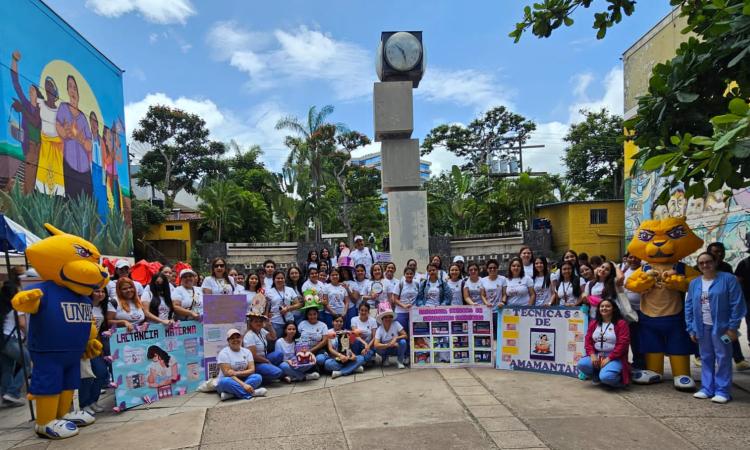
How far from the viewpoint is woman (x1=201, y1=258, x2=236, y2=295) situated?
6.63m

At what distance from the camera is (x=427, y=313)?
682 cm

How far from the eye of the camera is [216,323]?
20.4ft

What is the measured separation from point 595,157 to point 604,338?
26745 millimetres

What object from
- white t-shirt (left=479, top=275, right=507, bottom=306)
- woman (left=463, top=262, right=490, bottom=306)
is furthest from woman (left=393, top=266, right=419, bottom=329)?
white t-shirt (left=479, top=275, right=507, bottom=306)

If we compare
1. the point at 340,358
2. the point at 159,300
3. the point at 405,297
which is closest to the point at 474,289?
the point at 405,297

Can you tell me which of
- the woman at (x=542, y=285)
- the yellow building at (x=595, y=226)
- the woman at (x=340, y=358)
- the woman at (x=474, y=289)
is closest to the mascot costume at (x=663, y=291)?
the woman at (x=542, y=285)

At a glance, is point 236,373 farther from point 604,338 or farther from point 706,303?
point 706,303

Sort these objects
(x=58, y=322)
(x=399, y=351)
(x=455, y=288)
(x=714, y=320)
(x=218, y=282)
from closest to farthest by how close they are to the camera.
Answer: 1. (x=58, y=322)
2. (x=714, y=320)
3. (x=218, y=282)
4. (x=399, y=351)
5. (x=455, y=288)

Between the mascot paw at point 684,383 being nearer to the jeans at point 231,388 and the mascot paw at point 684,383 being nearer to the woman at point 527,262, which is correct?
the woman at point 527,262

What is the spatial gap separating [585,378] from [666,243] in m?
1.83

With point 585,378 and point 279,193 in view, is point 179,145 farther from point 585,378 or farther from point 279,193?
point 585,378

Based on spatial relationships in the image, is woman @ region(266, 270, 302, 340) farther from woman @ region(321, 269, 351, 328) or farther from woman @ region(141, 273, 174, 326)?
woman @ region(141, 273, 174, 326)

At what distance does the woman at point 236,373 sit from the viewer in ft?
18.3

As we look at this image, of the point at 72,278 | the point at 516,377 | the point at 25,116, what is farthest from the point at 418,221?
the point at 25,116
